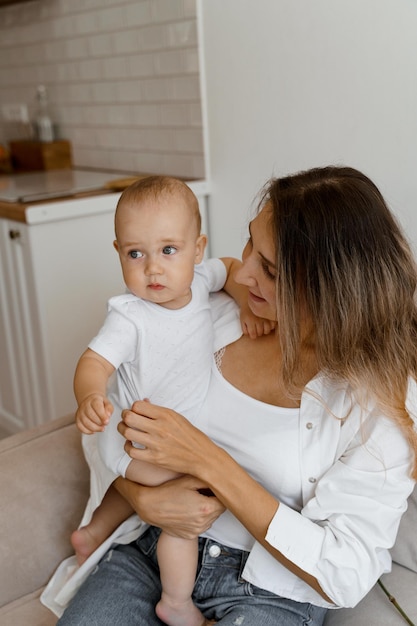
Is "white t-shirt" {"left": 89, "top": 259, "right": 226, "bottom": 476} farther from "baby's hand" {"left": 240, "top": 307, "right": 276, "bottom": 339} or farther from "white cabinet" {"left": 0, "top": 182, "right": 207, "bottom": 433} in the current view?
"white cabinet" {"left": 0, "top": 182, "right": 207, "bottom": 433}

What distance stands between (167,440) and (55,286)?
4.29 feet

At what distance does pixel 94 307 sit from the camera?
8.48 ft

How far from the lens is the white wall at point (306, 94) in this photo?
189 cm

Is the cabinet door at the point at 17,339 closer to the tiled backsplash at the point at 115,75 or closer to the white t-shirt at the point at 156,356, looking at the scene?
the tiled backsplash at the point at 115,75

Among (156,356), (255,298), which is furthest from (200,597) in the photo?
(255,298)

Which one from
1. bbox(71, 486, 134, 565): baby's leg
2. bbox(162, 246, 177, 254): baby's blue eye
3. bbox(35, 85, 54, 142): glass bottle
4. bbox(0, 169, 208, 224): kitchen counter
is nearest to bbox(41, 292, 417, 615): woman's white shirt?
bbox(71, 486, 134, 565): baby's leg

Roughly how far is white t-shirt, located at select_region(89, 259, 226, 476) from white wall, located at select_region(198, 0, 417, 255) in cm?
77

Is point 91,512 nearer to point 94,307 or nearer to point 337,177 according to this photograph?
point 337,177

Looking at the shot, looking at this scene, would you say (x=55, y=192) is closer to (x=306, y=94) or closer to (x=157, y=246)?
(x=306, y=94)

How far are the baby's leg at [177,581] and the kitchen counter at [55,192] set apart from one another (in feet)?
4.32

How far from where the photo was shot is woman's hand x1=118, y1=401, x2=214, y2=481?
128 centimetres

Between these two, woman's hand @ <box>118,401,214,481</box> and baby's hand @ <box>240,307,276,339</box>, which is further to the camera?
baby's hand @ <box>240,307,276,339</box>

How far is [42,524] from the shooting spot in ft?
5.19

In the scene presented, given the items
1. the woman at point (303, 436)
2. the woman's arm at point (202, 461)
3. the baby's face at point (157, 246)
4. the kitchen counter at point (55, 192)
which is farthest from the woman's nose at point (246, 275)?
the kitchen counter at point (55, 192)
